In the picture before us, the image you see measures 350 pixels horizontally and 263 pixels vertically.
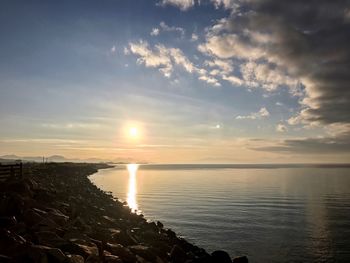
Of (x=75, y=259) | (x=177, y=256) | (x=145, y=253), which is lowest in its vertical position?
(x=177, y=256)

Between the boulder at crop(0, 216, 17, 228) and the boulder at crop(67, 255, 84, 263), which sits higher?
the boulder at crop(0, 216, 17, 228)

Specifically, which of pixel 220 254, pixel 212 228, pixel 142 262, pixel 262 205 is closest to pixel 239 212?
pixel 262 205

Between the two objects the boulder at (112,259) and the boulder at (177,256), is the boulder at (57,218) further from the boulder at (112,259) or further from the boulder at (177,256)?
the boulder at (177,256)

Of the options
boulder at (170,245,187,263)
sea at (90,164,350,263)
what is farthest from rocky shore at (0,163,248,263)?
sea at (90,164,350,263)

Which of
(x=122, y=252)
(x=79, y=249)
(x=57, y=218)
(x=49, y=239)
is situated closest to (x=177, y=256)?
(x=122, y=252)

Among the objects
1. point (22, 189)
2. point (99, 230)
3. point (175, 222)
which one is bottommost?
point (175, 222)

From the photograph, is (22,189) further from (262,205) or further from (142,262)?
(262,205)

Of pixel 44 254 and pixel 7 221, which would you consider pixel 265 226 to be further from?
pixel 44 254

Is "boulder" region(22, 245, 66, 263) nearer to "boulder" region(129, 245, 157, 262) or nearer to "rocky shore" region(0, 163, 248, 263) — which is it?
"rocky shore" region(0, 163, 248, 263)

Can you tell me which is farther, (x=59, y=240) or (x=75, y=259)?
(x=59, y=240)

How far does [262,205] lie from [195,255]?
116 ft

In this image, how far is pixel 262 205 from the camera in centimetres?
5797

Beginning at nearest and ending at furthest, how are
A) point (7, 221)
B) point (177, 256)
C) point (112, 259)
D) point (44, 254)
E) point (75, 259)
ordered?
point (44, 254) → point (75, 259) → point (112, 259) → point (7, 221) → point (177, 256)

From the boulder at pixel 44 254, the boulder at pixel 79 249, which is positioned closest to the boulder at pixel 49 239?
the boulder at pixel 79 249
